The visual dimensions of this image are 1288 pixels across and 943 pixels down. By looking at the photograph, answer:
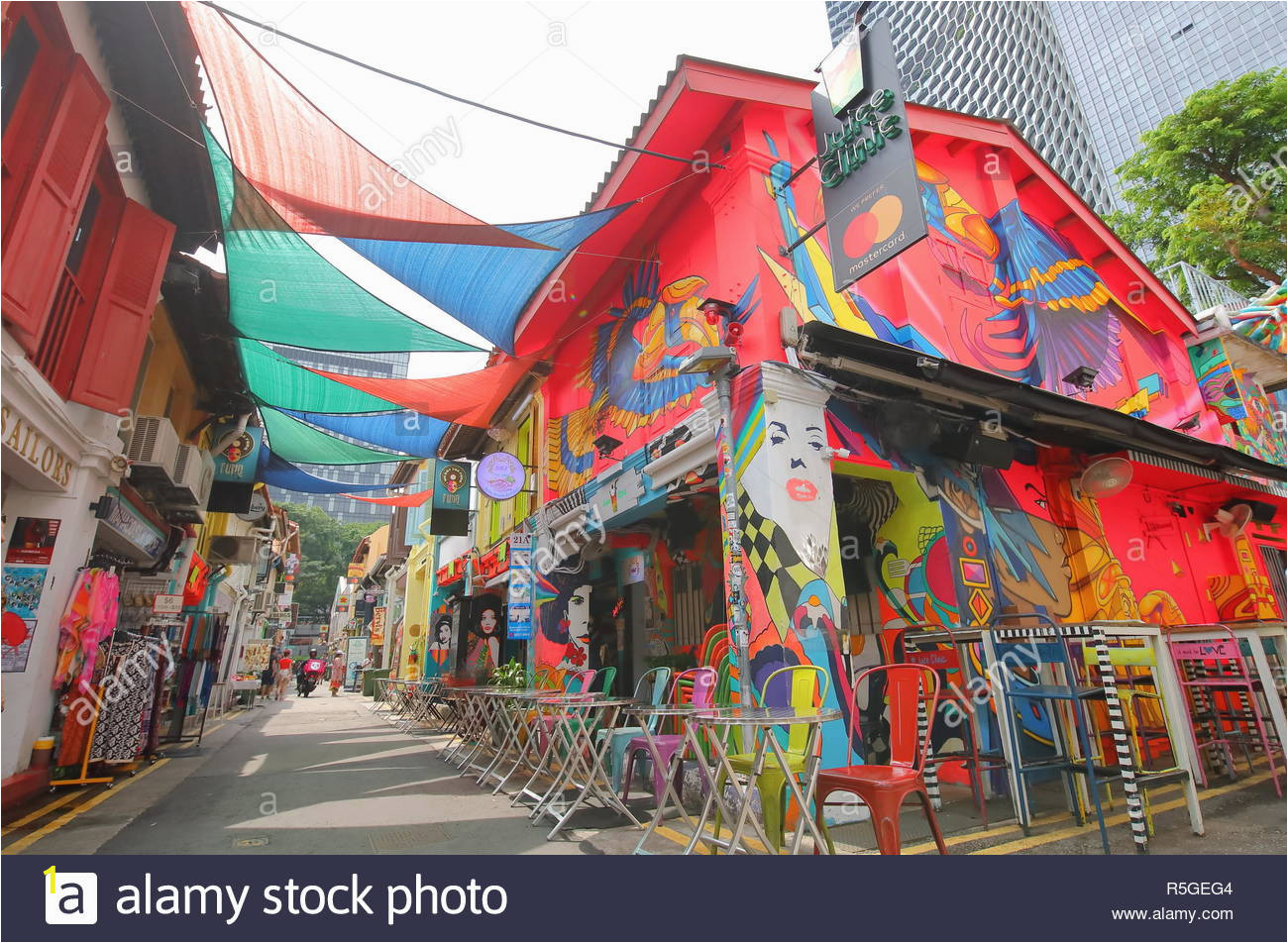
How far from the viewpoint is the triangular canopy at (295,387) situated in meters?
7.80

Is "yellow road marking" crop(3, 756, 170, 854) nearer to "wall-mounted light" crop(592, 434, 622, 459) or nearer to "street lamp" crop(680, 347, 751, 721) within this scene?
"street lamp" crop(680, 347, 751, 721)

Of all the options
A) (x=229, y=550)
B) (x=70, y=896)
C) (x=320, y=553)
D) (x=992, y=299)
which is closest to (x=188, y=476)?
(x=229, y=550)

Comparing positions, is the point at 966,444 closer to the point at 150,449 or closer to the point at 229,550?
the point at 150,449

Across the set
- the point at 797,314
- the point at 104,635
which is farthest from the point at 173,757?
the point at 797,314

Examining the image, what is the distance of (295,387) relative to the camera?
8141 mm

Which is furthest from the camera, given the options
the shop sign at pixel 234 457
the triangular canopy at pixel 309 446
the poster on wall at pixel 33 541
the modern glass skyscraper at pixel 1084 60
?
the modern glass skyscraper at pixel 1084 60

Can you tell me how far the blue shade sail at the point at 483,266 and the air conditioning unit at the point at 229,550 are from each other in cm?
953

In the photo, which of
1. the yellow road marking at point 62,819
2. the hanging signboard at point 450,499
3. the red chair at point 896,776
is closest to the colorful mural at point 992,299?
the red chair at point 896,776

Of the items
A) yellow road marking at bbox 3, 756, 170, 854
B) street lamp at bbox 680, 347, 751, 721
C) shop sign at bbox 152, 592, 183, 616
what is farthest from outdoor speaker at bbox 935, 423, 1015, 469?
shop sign at bbox 152, 592, 183, 616

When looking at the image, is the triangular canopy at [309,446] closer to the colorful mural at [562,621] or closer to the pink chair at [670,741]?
the colorful mural at [562,621]

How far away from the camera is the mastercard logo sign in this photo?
449cm

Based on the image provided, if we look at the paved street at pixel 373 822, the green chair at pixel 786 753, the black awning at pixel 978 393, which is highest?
the black awning at pixel 978 393

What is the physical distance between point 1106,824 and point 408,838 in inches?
169

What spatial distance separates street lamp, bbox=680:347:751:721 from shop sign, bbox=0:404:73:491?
4.64 meters
